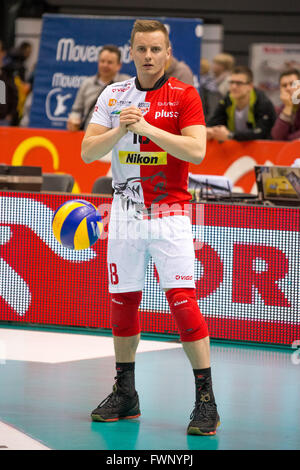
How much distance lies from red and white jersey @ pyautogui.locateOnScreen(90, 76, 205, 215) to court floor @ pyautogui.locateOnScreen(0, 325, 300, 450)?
1.31 meters

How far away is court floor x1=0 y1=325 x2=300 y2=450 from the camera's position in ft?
16.0

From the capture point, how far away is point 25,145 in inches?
473

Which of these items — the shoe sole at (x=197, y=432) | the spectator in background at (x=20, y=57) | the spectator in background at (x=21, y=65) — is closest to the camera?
the shoe sole at (x=197, y=432)

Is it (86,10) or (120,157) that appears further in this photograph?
(86,10)

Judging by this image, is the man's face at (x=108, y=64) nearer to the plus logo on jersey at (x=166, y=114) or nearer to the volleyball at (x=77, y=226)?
the volleyball at (x=77, y=226)

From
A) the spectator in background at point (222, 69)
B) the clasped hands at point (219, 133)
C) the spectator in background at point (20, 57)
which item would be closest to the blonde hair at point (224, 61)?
the spectator in background at point (222, 69)

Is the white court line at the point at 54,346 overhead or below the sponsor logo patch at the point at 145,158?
below

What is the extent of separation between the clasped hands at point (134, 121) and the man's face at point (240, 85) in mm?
5837

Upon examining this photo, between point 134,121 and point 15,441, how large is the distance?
1827mm

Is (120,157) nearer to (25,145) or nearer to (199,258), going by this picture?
(199,258)

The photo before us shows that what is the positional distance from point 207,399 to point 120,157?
1.47 metres

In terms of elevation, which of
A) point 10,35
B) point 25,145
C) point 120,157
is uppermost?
point 10,35

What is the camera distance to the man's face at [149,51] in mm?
4953
